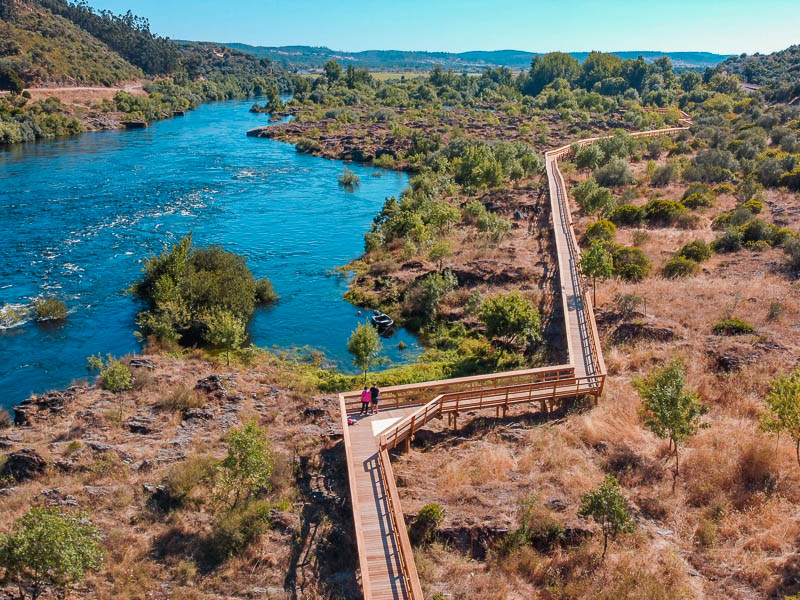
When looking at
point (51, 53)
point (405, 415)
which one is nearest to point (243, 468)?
point (405, 415)

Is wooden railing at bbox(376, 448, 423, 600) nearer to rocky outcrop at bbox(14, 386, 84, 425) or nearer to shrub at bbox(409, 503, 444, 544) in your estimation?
shrub at bbox(409, 503, 444, 544)

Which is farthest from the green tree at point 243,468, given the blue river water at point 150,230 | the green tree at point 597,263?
the green tree at point 597,263

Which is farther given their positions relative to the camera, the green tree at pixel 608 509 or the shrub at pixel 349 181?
the shrub at pixel 349 181

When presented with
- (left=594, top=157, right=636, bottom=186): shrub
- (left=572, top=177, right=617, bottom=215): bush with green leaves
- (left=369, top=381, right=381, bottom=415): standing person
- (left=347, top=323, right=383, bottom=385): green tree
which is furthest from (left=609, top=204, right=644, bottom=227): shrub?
(left=369, top=381, right=381, bottom=415): standing person

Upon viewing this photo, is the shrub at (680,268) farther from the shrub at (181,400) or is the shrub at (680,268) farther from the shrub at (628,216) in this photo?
the shrub at (181,400)

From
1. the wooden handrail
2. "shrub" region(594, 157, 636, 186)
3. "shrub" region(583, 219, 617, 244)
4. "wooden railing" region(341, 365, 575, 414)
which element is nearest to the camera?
the wooden handrail

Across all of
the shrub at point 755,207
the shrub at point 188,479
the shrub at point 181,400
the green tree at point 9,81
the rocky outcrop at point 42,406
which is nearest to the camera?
the shrub at point 188,479
